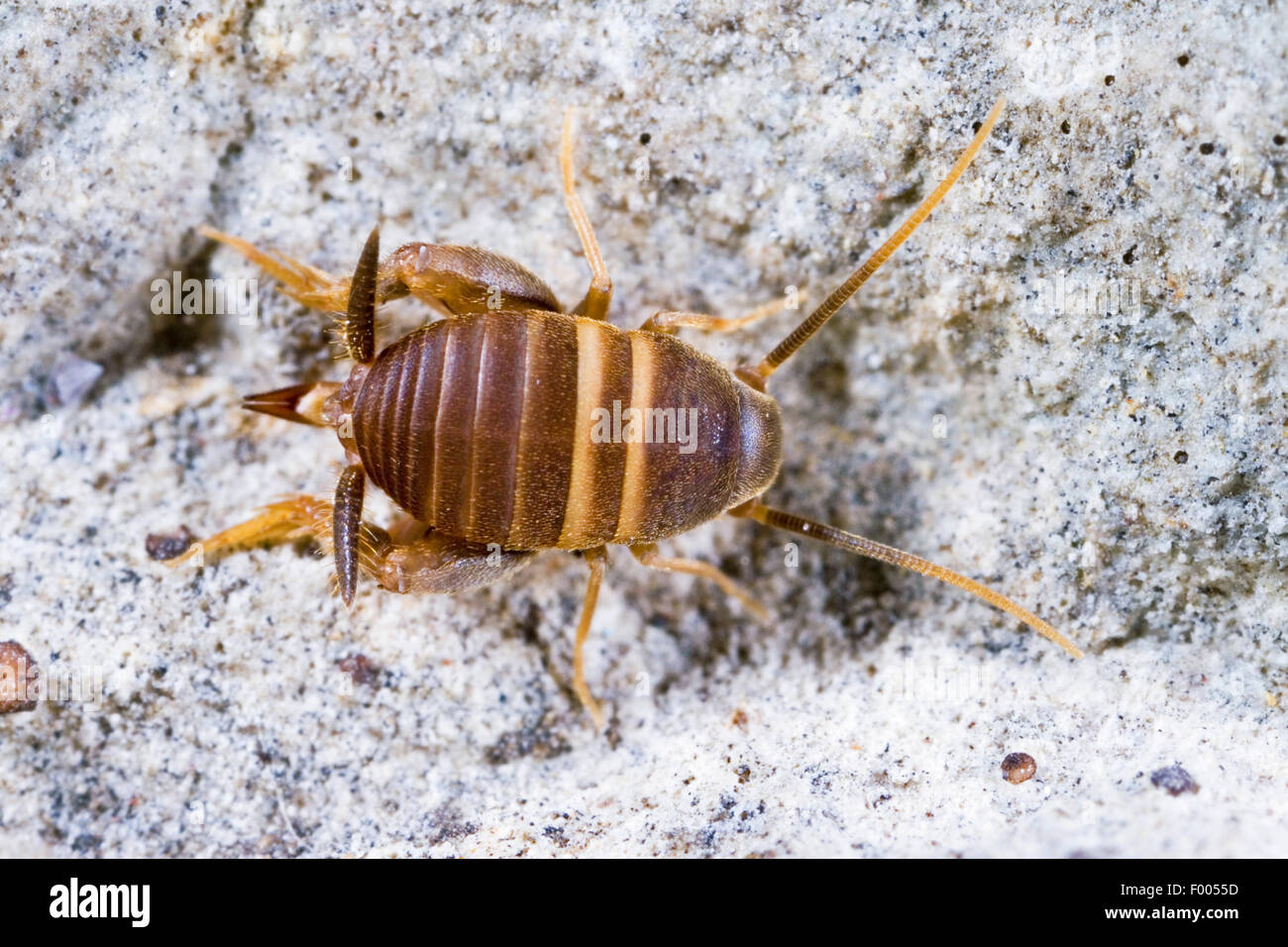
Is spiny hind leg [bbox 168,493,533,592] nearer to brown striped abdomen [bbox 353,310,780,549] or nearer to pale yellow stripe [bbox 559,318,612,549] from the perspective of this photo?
brown striped abdomen [bbox 353,310,780,549]

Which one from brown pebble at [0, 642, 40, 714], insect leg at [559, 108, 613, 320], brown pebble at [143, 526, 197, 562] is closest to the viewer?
brown pebble at [0, 642, 40, 714]

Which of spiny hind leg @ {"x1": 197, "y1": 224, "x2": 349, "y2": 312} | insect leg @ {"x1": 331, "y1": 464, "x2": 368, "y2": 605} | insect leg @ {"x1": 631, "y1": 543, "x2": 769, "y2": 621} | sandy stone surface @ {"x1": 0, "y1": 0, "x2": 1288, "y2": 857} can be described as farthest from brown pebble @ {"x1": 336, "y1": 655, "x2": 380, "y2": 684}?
spiny hind leg @ {"x1": 197, "y1": 224, "x2": 349, "y2": 312}

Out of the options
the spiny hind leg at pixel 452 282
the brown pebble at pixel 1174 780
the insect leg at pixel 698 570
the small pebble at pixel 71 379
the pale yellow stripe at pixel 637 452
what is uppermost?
the spiny hind leg at pixel 452 282

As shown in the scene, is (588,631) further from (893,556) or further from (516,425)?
(893,556)

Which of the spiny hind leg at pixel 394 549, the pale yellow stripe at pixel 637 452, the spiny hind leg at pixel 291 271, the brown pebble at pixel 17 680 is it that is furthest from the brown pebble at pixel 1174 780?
the brown pebble at pixel 17 680

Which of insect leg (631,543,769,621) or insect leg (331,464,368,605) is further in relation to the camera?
insect leg (631,543,769,621)

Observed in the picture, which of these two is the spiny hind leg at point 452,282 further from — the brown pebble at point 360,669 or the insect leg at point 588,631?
the brown pebble at point 360,669

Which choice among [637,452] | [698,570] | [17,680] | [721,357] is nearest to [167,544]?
[17,680]
